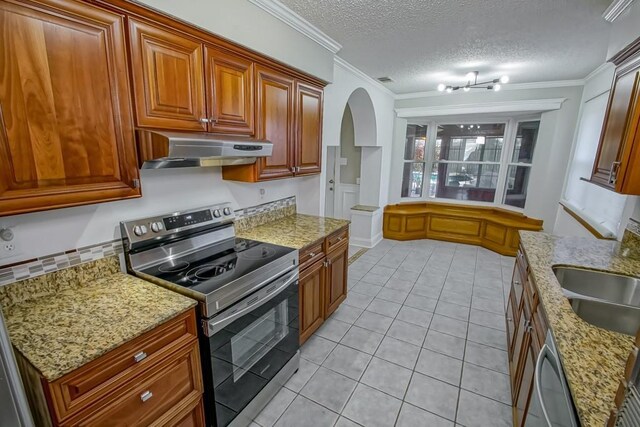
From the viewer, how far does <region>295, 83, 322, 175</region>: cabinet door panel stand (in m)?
2.46

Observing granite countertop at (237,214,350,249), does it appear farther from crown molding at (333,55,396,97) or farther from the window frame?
the window frame

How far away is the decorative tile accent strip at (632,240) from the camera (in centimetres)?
211

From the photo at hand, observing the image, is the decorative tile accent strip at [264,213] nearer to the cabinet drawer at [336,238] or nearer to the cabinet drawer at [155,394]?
the cabinet drawer at [336,238]

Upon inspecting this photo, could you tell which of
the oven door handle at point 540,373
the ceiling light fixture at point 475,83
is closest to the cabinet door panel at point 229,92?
the oven door handle at point 540,373

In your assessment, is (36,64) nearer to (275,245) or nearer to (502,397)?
(275,245)

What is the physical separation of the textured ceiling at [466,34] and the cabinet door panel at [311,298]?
1.91 metres

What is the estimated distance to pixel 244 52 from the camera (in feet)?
6.17

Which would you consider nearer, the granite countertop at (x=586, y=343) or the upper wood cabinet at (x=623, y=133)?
the granite countertop at (x=586, y=343)

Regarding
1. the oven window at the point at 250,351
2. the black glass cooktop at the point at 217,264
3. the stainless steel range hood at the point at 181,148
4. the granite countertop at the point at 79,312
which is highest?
the stainless steel range hood at the point at 181,148

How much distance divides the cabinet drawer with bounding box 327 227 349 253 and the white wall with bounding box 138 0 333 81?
1.40 m

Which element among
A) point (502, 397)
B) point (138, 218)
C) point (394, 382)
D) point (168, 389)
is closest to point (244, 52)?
point (138, 218)

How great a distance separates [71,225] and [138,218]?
1.03ft

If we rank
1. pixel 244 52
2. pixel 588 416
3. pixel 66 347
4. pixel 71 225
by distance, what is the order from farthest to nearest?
pixel 244 52
pixel 71 225
pixel 66 347
pixel 588 416

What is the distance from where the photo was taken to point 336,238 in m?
2.57
